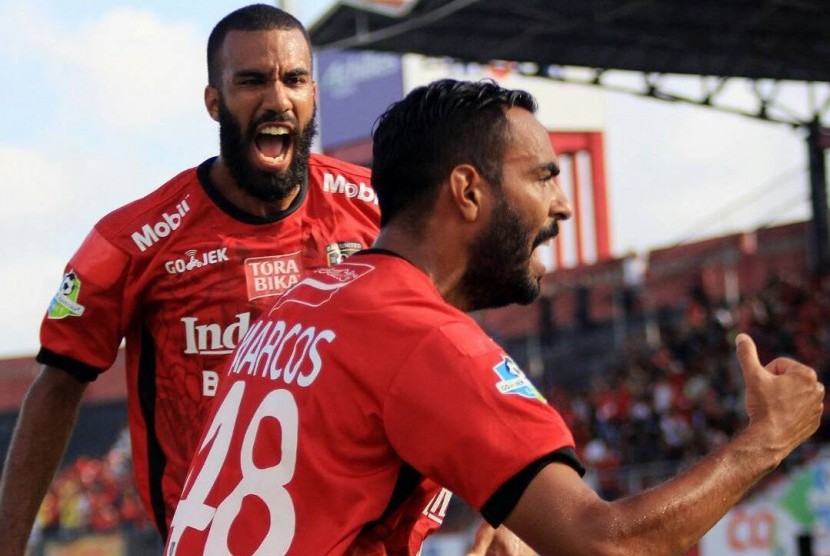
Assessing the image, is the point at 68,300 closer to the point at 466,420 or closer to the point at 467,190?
the point at 467,190

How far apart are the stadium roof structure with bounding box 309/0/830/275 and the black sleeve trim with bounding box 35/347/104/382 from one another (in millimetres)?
14557

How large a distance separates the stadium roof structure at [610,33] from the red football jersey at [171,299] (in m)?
14.4

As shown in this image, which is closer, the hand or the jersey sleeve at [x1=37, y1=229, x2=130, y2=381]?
the hand

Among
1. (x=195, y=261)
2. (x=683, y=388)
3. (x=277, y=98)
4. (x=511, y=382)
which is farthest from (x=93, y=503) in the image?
(x=511, y=382)

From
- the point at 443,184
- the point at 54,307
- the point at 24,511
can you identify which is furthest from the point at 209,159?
the point at 443,184

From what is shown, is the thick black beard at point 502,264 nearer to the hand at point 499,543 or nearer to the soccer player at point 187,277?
the hand at point 499,543

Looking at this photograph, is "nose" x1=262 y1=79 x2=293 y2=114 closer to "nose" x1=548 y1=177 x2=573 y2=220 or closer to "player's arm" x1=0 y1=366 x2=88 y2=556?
"player's arm" x1=0 y1=366 x2=88 y2=556

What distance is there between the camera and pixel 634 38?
66.7 feet

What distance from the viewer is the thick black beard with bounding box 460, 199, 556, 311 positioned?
10.7 ft

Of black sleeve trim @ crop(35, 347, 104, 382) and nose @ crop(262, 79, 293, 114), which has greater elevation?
nose @ crop(262, 79, 293, 114)

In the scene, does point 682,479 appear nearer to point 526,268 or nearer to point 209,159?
point 526,268

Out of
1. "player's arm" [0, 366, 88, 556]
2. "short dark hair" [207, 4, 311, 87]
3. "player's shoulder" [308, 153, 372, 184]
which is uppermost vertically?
"short dark hair" [207, 4, 311, 87]

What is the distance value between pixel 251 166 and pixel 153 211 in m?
0.35

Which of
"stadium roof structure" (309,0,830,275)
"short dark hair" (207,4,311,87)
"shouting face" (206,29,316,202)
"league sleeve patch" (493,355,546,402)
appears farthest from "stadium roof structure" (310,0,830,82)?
"league sleeve patch" (493,355,546,402)
